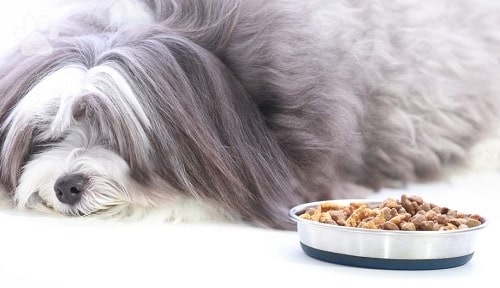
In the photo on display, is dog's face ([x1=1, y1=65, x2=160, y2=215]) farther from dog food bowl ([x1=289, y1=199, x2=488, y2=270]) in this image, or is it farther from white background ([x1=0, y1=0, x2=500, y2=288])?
dog food bowl ([x1=289, y1=199, x2=488, y2=270])

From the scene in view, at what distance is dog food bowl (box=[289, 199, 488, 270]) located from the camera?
165cm

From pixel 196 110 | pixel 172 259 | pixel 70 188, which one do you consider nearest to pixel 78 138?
pixel 70 188

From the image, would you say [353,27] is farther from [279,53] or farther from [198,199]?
[198,199]

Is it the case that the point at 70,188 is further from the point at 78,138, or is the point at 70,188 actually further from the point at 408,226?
the point at 408,226

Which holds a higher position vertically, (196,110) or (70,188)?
(196,110)

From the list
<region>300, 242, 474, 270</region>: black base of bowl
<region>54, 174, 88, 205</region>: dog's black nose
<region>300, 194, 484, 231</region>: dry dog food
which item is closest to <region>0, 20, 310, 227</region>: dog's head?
<region>54, 174, 88, 205</region>: dog's black nose

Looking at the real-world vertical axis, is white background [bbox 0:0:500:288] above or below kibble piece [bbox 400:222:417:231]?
below

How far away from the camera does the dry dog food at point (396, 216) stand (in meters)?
1.71

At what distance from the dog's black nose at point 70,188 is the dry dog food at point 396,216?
1.74 ft

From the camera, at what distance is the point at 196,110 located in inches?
82.3

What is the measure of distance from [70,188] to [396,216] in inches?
30.1

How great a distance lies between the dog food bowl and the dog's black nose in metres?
0.60

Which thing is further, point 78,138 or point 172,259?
point 78,138

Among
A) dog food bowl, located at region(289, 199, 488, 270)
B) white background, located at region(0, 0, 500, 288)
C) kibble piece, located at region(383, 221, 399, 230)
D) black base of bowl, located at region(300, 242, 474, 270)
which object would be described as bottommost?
white background, located at region(0, 0, 500, 288)
